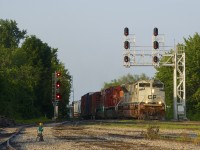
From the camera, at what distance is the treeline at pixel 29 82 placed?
5959 centimetres

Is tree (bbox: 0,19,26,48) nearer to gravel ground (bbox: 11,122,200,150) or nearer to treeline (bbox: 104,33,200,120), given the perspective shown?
treeline (bbox: 104,33,200,120)

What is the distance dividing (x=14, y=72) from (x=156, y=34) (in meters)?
35.1

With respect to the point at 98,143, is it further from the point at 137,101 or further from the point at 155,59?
the point at 155,59

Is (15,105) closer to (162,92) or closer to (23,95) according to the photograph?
(23,95)

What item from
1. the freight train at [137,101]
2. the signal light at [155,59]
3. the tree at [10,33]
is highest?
the tree at [10,33]

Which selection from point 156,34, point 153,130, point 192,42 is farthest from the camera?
point 192,42

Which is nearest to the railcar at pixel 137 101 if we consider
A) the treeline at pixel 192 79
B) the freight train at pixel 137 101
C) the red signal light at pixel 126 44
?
the freight train at pixel 137 101

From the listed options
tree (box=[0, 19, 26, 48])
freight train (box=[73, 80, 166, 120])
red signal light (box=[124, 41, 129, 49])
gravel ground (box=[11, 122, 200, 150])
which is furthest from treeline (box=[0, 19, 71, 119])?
tree (box=[0, 19, 26, 48])

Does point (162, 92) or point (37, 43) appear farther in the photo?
point (37, 43)

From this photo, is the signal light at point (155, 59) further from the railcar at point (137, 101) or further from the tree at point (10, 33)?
the tree at point (10, 33)

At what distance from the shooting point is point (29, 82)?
69.6 m

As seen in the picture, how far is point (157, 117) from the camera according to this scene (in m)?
41.2

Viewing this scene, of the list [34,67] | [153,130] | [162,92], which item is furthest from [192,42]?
[153,130]

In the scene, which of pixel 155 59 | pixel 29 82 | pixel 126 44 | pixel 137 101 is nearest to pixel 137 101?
pixel 137 101
